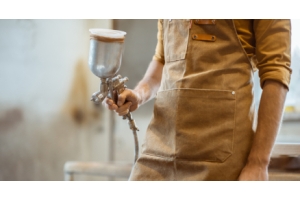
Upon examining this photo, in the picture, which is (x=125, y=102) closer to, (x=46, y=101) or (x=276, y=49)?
(x=276, y=49)

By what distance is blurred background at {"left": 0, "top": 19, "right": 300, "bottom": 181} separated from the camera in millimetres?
1978

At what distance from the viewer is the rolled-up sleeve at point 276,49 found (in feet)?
2.90

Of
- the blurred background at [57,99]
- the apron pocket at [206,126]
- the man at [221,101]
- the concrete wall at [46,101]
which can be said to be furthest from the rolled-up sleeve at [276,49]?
the concrete wall at [46,101]

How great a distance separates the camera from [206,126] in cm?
93

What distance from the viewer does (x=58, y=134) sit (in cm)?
233

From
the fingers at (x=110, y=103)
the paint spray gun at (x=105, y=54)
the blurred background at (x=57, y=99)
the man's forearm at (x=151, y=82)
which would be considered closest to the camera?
the paint spray gun at (x=105, y=54)

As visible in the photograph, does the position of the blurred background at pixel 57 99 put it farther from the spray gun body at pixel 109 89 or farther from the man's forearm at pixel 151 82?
the spray gun body at pixel 109 89

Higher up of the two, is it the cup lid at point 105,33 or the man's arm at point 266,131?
the cup lid at point 105,33

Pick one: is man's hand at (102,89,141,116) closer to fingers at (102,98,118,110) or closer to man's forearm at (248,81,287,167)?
fingers at (102,98,118,110)

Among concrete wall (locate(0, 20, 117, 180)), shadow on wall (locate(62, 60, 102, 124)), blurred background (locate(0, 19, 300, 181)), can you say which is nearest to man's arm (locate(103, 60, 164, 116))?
blurred background (locate(0, 19, 300, 181))

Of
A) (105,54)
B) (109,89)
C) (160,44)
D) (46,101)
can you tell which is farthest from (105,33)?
(46,101)
